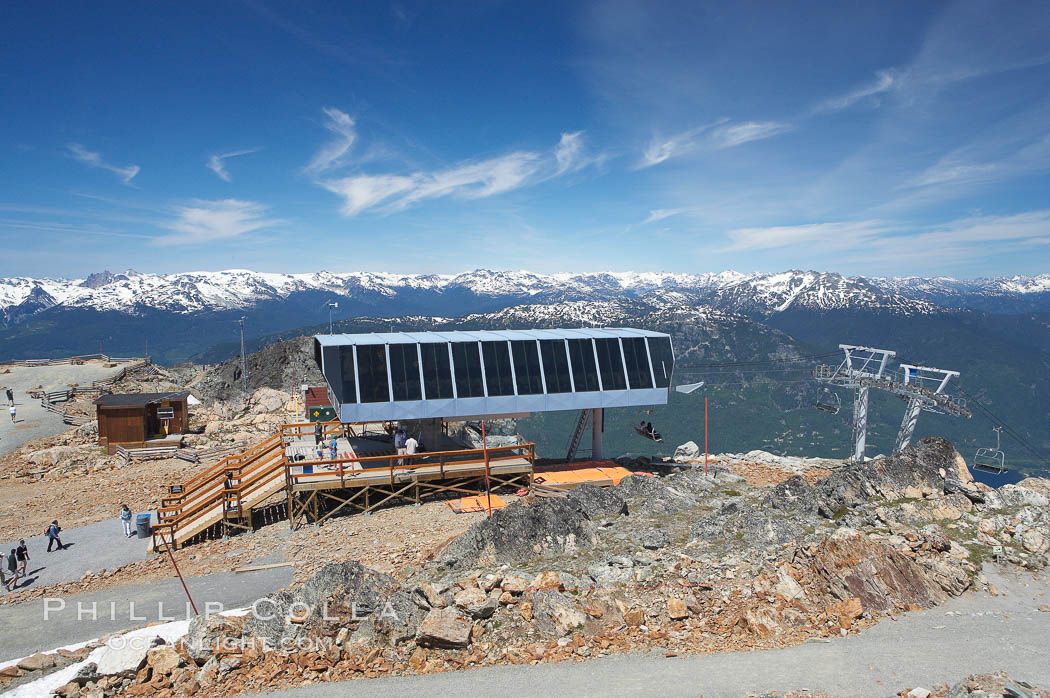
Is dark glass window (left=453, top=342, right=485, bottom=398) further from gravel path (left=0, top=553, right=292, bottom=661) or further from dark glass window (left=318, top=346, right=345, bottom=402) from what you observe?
gravel path (left=0, top=553, right=292, bottom=661)

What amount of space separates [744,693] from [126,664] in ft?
41.0

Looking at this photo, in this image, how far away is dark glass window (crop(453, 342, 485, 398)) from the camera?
24.8 m

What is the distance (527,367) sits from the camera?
85.0ft

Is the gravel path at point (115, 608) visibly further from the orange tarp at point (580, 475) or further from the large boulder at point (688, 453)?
the large boulder at point (688, 453)

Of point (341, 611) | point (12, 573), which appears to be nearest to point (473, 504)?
point (341, 611)

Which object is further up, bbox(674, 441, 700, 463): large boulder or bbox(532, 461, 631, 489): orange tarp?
bbox(532, 461, 631, 489): orange tarp

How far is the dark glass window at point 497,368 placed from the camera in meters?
25.1

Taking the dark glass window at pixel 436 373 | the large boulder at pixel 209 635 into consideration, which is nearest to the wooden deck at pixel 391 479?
the dark glass window at pixel 436 373

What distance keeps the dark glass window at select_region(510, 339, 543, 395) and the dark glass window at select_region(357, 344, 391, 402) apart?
19.8ft

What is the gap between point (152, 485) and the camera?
3158 cm

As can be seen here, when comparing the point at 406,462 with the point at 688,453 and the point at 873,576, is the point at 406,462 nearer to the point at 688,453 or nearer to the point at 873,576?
the point at 873,576

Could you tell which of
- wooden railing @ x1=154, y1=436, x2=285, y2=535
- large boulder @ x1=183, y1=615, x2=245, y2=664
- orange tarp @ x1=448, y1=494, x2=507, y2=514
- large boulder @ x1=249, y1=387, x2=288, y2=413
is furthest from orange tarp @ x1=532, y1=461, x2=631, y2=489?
large boulder @ x1=249, y1=387, x2=288, y2=413

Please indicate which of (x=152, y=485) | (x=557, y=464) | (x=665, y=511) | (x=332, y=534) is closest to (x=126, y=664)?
(x=332, y=534)

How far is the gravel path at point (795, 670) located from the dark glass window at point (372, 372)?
13.6m
